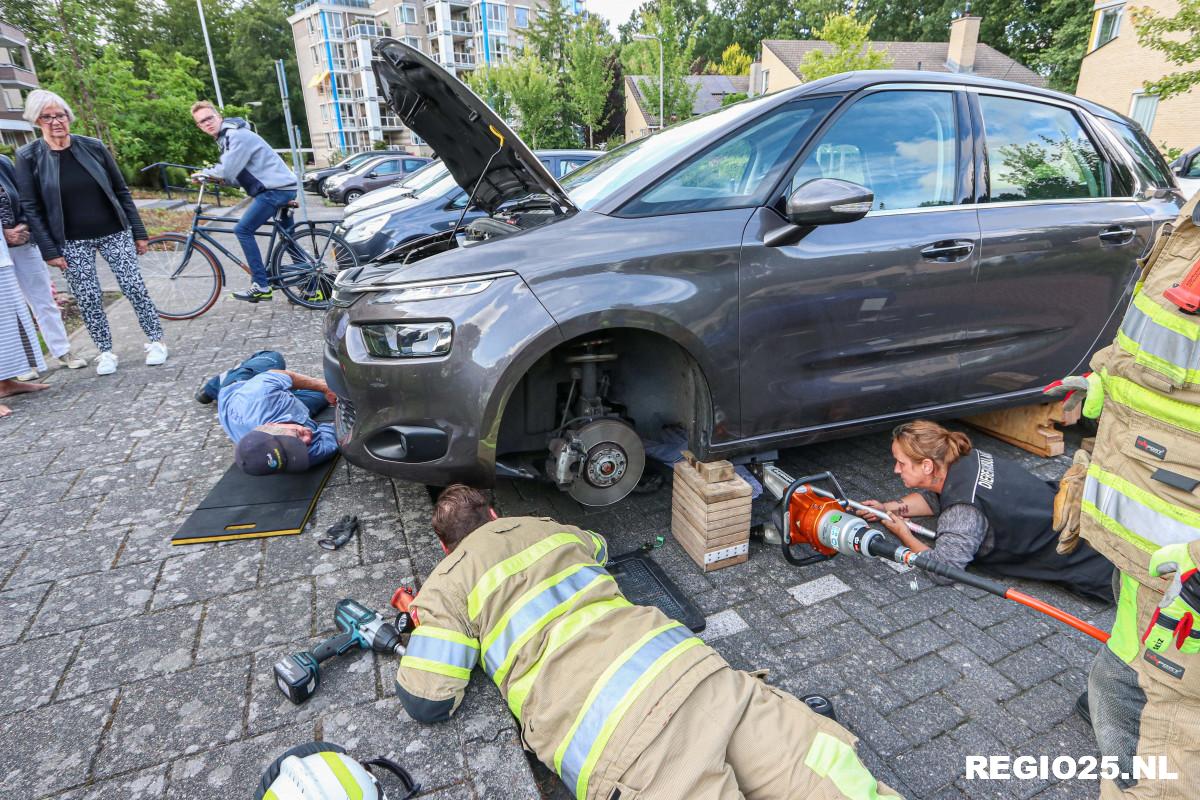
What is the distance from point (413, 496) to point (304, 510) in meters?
0.51

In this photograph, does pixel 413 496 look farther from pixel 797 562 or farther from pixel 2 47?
pixel 2 47

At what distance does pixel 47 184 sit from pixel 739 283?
17.4ft

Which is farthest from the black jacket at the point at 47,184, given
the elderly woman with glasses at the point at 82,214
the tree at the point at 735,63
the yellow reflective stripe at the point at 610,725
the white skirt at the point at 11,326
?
the tree at the point at 735,63

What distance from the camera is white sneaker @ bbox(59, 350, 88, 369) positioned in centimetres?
530

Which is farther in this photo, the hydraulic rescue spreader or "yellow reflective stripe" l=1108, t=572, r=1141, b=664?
the hydraulic rescue spreader

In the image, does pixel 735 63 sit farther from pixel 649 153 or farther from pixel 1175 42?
pixel 649 153

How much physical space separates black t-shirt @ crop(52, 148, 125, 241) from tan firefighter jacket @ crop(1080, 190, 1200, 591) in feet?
20.7

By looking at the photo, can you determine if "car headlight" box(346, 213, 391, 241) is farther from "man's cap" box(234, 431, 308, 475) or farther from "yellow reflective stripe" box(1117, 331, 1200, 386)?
"yellow reflective stripe" box(1117, 331, 1200, 386)

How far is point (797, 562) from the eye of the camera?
2.57m

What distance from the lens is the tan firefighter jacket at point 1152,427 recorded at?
1410mm

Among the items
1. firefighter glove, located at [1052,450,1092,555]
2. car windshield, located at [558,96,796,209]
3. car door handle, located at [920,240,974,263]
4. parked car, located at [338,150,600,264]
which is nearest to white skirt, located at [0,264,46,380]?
parked car, located at [338,150,600,264]

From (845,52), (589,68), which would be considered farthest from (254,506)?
(589,68)

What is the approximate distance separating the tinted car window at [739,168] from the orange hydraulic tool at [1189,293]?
142 centimetres

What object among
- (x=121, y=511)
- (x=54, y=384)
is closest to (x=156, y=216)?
(x=54, y=384)
